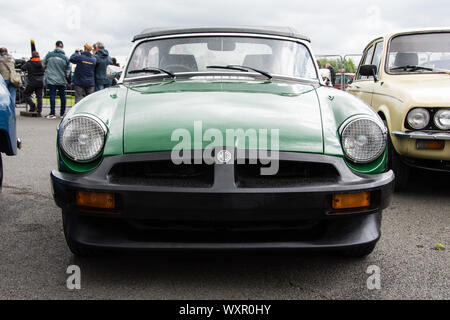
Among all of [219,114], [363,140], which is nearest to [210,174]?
[219,114]

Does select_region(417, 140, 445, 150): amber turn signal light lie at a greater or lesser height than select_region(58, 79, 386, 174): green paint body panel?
lesser

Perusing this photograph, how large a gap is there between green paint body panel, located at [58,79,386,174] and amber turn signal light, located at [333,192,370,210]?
0.13 m

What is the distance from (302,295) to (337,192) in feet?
1.68

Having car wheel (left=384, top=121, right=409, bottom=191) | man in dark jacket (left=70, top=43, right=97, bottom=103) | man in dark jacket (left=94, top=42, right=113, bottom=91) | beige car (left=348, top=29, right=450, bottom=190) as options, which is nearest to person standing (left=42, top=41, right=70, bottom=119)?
man in dark jacket (left=70, top=43, right=97, bottom=103)

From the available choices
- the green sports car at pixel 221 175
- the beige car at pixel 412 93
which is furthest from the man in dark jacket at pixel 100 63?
the green sports car at pixel 221 175

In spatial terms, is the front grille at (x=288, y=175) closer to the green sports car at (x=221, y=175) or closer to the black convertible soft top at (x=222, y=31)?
the green sports car at (x=221, y=175)

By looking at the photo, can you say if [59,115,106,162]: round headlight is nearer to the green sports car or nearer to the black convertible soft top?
the green sports car

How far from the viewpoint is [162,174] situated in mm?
2271

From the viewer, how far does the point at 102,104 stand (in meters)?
2.57

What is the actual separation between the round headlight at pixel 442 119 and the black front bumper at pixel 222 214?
1720 millimetres

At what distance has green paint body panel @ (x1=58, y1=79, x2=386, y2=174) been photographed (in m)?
2.24

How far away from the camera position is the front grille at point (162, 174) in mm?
2152
